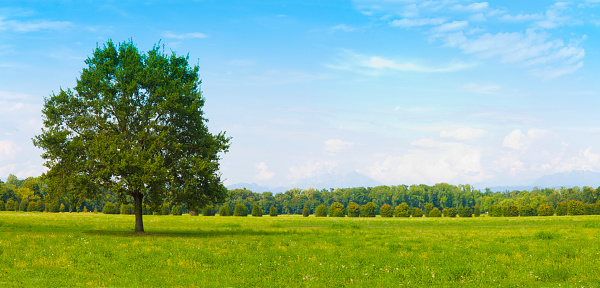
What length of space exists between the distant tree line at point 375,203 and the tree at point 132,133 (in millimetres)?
52801

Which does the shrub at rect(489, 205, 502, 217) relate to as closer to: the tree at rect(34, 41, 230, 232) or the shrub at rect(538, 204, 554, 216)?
the shrub at rect(538, 204, 554, 216)

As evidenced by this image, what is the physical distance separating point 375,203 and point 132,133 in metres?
127

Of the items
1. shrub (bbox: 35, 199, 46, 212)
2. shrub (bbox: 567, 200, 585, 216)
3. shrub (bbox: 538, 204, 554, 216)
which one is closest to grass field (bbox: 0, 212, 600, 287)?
shrub (bbox: 538, 204, 554, 216)

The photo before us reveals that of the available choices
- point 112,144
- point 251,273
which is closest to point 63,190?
point 112,144

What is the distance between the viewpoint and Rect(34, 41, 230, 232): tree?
104ft

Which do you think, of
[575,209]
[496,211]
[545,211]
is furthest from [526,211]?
[575,209]

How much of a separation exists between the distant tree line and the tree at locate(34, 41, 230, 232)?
2079 inches

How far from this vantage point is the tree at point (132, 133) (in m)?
31.6

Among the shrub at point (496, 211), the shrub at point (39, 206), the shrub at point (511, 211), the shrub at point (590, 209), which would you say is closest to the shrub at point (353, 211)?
the shrub at point (496, 211)

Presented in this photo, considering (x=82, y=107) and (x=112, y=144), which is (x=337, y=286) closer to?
(x=112, y=144)

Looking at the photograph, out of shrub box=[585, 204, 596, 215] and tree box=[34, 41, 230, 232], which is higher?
tree box=[34, 41, 230, 232]

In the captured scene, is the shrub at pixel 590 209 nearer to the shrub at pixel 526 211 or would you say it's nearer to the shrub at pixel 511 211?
the shrub at pixel 526 211

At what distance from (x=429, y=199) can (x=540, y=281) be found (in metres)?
140

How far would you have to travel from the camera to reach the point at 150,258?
19.8 meters
